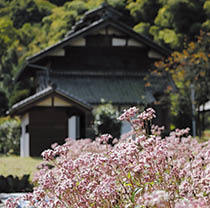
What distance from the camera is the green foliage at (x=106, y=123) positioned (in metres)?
17.7

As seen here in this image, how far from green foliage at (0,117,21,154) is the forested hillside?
14.7ft

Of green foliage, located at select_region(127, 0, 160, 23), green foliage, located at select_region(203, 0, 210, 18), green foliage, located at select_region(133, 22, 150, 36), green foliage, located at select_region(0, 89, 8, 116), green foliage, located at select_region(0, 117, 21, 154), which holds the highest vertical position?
green foliage, located at select_region(127, 0, 160, 23)

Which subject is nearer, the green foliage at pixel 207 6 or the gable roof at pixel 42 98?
the gable roof at pixel 42 98

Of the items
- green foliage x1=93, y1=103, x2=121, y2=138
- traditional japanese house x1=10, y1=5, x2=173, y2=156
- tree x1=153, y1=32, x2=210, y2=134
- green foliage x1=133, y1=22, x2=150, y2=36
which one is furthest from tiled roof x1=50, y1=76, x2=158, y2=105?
green foliage x1=133, y1=22, x2=150, y2=36

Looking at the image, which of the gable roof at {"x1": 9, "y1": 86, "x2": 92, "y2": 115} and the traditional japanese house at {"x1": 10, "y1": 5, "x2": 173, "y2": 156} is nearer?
the gable roof at {"x1": 9, "y1": 86, "x2": 92, "y2": 115}

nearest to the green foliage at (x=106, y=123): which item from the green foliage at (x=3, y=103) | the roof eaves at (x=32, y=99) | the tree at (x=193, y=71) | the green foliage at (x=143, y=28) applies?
the roof eaves at (x=32, y=99)

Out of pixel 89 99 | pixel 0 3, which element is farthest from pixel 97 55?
pixel 0 3

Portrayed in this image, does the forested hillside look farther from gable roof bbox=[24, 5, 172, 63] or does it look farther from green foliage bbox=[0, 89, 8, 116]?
gable roof bbox=[24, 5, 172, 63]

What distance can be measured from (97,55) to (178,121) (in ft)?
19.3

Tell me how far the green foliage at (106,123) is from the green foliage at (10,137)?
4530 millimetres

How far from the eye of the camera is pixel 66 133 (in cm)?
1705

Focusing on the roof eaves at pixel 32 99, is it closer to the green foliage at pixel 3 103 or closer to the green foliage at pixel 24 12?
the green foliage at pixel 24 12

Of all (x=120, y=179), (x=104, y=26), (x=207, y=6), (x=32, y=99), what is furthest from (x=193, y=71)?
(x=120, y=179)

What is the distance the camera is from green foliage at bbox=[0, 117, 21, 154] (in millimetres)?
20719
